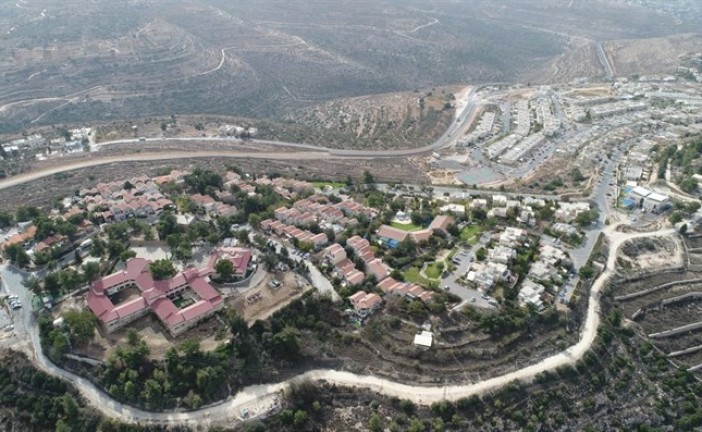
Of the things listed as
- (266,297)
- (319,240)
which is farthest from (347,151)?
(266,297)

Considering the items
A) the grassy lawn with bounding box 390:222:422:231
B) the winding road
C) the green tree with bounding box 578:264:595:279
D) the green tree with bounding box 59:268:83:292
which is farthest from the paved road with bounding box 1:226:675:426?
the grassy lawn with bounding box 390:222:422:231

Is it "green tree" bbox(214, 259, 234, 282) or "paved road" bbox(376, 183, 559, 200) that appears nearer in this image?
"green tree" bbox(214, 259, 234, 282)

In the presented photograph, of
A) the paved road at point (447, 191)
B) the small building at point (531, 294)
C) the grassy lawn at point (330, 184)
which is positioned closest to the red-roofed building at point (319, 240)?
the grassy lawn at point (330, 184)

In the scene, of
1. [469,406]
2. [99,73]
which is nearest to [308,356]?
[469,406]

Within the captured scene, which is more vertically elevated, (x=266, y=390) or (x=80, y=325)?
(x=80, y=325)

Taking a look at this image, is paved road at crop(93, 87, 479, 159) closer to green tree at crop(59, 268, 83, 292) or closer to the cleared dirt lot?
the cleared dirt lot

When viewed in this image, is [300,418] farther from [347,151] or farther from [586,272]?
[347,151]

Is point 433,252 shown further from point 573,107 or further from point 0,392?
point 573,107
